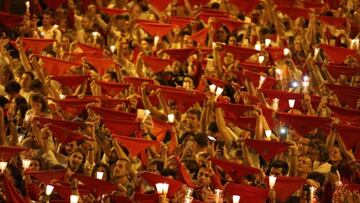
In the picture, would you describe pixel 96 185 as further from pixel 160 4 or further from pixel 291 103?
pixel 160 4

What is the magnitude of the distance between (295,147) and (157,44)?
3704mm

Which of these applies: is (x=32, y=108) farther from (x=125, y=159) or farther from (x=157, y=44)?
(x=157, y=44)

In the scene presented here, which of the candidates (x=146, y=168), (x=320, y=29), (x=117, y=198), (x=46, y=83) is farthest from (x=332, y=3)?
(x=117, y=198)

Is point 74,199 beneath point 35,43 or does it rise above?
beneath

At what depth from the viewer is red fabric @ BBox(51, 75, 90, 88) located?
35.6 ft

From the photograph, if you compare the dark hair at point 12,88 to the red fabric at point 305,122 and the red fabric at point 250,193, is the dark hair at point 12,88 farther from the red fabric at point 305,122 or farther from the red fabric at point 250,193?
the red fabric at point 250,193

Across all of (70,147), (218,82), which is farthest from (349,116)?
(70,147)

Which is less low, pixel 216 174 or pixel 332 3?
pixel 332 3

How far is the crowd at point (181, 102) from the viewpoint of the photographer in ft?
28.0

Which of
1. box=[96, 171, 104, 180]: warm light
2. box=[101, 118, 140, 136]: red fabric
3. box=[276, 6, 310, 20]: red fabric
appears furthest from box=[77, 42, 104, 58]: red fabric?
box=[96, 171, 104, 180]: warm light

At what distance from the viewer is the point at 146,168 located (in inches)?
366

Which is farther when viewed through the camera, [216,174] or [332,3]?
[332,3]

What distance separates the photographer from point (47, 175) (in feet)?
27.4

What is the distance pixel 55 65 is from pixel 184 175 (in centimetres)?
302
